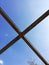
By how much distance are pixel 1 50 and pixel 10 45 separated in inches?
16.5

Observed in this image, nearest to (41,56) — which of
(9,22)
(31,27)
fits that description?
(31,27)

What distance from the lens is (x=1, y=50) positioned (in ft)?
19.8

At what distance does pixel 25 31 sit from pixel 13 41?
1.85ft

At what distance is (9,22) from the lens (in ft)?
18.1

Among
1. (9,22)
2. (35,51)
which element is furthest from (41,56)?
(9,22)

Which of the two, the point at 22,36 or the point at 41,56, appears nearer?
the point at 22,36

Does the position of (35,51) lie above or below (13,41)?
below

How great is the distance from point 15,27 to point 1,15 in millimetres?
615

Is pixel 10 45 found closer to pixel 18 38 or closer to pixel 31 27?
pixel 18 38

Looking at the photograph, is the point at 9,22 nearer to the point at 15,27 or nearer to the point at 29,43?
the point at 15,27

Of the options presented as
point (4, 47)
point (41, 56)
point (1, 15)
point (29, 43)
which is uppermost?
point (1, 15)

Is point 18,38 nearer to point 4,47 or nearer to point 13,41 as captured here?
point 13,41

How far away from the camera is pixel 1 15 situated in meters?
5.45

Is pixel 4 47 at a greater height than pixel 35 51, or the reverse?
pixel 4 47
